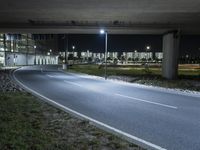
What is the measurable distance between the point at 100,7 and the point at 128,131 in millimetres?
16289

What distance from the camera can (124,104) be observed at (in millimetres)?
15219

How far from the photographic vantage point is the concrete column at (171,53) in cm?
3659

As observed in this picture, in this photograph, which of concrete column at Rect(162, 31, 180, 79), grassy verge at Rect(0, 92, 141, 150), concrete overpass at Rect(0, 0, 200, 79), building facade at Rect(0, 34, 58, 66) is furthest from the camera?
building facade at Rect(0, 34, 58, 66)

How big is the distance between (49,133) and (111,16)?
21.6 metres

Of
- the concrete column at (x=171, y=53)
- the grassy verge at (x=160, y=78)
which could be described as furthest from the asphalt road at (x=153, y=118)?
the concrete column at (x=171, y=53)

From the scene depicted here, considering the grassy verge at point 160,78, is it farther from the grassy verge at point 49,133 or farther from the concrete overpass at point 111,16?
the grassy verge at point 49,133

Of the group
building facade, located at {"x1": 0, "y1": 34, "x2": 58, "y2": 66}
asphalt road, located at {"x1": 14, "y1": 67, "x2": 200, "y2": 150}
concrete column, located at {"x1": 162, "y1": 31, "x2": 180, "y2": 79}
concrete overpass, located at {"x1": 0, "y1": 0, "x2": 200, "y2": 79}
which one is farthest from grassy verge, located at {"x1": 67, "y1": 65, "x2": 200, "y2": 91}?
building facade, located at {"x1": 0, "y1": 34, "x2": 58, "y2": 66}

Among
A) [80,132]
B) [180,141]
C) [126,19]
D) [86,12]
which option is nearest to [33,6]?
[86,12]

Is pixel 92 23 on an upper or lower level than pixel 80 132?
upper

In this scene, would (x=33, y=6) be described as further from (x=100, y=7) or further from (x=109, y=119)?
(x=109, y=119)

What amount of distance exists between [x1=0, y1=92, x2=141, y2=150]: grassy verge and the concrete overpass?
12.5m

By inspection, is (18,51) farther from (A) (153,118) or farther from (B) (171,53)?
(A) (153,118)

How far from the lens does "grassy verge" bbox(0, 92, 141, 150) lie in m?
7.32

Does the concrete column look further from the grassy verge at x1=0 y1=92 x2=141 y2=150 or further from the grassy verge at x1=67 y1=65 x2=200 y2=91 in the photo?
the grassy verge at x1=0 y1=92 x2=141 y2=150
